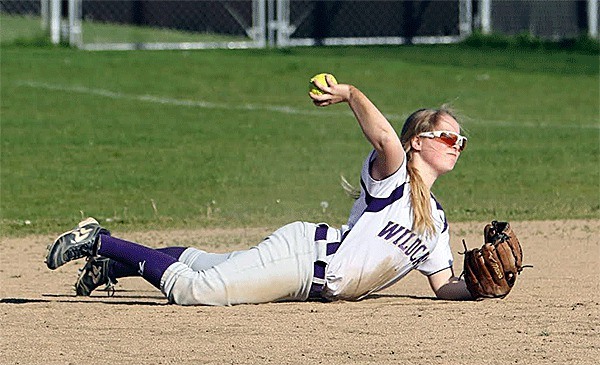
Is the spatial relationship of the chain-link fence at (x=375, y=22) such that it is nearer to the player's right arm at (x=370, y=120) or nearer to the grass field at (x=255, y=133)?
the grass field at (x=255, y=133)

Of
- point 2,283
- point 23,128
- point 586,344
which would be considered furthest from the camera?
point 23,128

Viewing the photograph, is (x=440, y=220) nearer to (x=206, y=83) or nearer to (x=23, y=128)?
(x=23, y=128)

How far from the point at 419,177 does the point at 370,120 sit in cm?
47

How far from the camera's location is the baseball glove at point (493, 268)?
6.20m

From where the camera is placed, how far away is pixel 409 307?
616 cm

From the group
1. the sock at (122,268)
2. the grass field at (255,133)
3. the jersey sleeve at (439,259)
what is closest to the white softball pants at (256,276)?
the sock at (122,268)

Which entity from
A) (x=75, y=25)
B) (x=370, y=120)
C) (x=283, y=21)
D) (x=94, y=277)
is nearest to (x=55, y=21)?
(x=75, y=25)

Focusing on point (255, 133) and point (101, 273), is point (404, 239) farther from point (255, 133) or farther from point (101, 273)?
point (255, 133)

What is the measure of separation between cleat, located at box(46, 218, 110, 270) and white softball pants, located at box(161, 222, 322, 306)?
0.39 m

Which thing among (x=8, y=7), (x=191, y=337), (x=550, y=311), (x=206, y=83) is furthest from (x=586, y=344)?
(x=8, y=7)

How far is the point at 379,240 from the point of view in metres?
5.98

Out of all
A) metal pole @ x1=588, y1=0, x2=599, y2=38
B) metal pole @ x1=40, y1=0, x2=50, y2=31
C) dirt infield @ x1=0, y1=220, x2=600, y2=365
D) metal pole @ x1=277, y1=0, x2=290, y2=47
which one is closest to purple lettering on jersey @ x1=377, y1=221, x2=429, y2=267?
dirt infield @ x1=0, y1=220, x2=600, y2=365

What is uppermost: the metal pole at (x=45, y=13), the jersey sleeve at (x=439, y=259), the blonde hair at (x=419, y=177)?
the blonde hair at (x=419, y=177)

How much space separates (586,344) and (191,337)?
1617 millimetres
